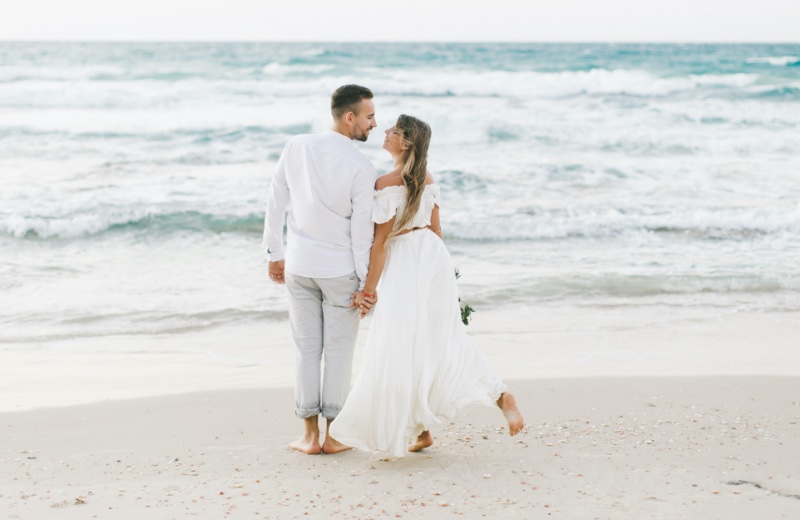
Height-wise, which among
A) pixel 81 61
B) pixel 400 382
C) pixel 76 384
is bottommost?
pixel 76 384

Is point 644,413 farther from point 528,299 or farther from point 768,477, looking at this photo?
point 528,299

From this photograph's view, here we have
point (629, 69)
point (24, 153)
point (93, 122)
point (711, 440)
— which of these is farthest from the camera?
point (629, 69)

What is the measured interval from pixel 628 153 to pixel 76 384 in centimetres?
1429

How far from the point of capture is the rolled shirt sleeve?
150 inches

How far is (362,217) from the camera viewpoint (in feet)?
12.1

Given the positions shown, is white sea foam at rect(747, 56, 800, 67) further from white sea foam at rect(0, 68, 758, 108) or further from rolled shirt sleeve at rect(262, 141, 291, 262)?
rolled shirt sleeve at rect(262, 141, 291, 262)

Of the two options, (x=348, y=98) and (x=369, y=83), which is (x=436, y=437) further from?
(x=369, y=83)

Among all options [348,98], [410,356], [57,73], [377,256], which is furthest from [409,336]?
[57,73]

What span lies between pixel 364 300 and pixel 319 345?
0.35m

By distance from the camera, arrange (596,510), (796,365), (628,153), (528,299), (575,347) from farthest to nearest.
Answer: (628,153)
(528,299)
(575,347)
(796,365)
(596,510)

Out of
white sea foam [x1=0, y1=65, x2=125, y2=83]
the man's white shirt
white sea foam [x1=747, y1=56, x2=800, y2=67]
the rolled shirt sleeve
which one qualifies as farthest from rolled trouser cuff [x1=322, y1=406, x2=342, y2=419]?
white sea foam [x1=747, y1=56, x2=800, y2=67]

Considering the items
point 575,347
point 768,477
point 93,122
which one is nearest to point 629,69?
point 93,122

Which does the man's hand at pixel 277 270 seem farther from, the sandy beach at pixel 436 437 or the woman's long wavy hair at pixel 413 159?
the sandy beach at pixel 436 437

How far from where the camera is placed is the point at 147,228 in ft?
33.4
